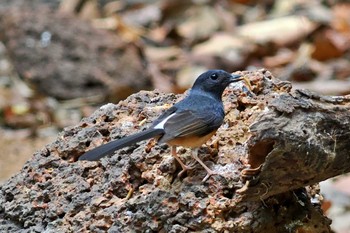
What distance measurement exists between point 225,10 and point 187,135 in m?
7.88

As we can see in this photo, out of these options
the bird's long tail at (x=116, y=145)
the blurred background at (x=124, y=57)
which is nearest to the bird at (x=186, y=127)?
the bird's long tail at (x=116, y=145)

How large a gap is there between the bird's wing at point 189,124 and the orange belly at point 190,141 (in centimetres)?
2

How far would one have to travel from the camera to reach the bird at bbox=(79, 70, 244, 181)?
3344 mm

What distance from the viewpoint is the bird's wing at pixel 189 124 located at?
337 centimetres

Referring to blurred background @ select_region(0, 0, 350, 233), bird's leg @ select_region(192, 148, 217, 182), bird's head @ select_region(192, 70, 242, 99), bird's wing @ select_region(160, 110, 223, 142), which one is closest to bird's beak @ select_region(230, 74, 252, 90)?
bird's head @ select_region(192, 70, 242, 99)

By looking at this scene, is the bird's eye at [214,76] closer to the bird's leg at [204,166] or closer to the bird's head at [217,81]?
the bird's head at [217,81]

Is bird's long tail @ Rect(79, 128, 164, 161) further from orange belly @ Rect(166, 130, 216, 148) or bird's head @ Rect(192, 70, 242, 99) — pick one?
bird's head @ Rect(192, 70, 242, 99)

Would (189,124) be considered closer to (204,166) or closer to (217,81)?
(204,166)

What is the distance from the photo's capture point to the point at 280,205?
3.48 metres

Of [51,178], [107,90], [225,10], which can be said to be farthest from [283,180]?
[225,10]

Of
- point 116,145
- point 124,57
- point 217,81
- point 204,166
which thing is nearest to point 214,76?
point 217,81

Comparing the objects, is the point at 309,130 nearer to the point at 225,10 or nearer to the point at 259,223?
the point at 259,223

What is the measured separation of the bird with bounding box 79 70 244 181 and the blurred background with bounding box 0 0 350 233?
3107 mm

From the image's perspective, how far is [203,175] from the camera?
3.40 metres
